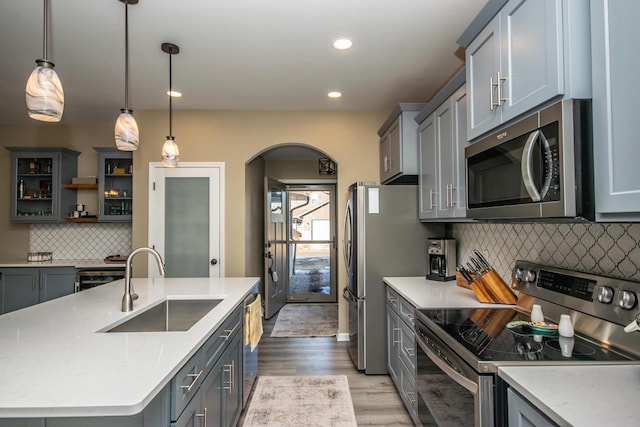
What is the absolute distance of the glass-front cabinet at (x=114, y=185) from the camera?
4.43m

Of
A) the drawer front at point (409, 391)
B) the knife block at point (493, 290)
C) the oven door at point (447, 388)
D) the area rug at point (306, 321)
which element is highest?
the knife block at point (493, 290)

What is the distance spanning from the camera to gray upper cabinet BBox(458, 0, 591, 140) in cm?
117

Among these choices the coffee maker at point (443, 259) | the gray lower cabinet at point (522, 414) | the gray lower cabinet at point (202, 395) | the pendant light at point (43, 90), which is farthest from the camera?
the coffee maker at point (443, 259)

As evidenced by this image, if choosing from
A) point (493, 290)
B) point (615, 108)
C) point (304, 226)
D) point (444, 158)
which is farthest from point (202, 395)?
point (304, 226)

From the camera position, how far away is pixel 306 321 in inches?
193

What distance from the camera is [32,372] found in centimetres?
113

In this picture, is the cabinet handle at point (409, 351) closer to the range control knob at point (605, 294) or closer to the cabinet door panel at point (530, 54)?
the range control knob at point (605, 294)

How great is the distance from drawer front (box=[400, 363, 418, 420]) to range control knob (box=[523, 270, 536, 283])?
94 cm

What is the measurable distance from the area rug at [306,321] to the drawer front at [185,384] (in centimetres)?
287

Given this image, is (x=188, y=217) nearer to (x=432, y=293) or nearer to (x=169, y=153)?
(x=169, y=153)

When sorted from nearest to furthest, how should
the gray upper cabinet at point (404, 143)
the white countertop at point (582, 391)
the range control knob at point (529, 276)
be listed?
the white countertop at point (582, 391), the range control knob at point (529, 276), the gray upper cabinet at point (404, 143)

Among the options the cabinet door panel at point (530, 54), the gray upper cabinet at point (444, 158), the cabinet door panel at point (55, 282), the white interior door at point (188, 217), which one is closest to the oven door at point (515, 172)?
the cabinet door panel at point (530, 54)

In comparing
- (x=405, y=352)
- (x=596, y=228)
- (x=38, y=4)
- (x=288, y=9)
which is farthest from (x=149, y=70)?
(x=596, y=228)

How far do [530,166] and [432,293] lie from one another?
138 centimetres
